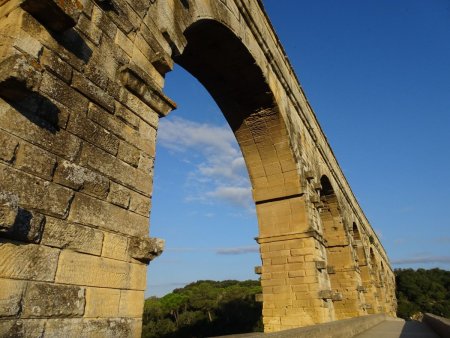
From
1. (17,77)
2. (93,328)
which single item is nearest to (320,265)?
(93,328)

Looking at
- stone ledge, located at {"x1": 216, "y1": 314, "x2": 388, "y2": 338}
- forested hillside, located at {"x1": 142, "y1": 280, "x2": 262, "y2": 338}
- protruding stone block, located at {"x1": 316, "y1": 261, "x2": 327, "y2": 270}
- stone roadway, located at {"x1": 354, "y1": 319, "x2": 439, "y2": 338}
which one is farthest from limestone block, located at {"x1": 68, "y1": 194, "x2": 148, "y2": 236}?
forested hillside, located at {"x1": 142, "y1": 280, "x2": 262, "y2": 338}

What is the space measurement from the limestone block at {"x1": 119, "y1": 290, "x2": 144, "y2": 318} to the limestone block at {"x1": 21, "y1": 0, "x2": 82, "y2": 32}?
1906mm

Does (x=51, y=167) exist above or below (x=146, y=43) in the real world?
below

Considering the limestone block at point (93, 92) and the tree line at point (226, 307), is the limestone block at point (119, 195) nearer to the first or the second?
the limestone block at point (93, 92)

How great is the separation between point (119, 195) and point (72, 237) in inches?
21.6

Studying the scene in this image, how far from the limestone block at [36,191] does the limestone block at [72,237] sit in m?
0.08

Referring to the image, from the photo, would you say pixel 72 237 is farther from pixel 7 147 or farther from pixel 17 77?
pixel 17 77

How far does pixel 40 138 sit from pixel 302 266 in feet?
21.0

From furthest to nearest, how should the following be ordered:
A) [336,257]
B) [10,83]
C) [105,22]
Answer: [336,257]
[105,22]
[10,83]

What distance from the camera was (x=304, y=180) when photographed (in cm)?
833

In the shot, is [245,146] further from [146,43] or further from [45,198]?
[45,198]

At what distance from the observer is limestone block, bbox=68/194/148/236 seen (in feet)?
7.47

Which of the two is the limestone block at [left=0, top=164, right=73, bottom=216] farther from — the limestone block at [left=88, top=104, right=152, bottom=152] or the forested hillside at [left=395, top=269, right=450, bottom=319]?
the forested hillside at [left=395, top=269, right=450, bottom=319]

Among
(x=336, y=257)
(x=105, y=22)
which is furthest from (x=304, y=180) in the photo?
(x=105, y=22)
